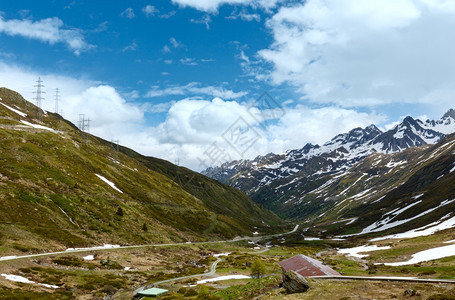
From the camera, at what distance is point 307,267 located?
5475 cm

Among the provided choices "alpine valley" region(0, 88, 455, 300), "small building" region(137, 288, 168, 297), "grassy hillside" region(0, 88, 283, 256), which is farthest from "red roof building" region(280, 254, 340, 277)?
"grassy hillside" region(0, 88, 283, 256)

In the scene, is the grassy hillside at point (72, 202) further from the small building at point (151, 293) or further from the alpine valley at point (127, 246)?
the small building at point (151, 293)

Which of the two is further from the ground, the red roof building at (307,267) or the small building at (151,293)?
the red roof building at (307,267)

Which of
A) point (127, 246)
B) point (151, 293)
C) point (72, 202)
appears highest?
point (72, 202)

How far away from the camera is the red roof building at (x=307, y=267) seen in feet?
170

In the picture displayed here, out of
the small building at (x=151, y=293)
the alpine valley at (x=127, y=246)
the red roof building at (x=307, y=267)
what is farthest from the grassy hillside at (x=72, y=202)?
the red roof building at (x=307, y=267)

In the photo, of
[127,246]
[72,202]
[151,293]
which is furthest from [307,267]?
[72,202]

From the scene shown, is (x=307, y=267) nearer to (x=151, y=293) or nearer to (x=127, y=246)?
(x=151, y=293)

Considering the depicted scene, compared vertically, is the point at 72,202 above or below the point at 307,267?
above

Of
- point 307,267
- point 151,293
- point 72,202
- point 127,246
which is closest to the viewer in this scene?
point 151,293

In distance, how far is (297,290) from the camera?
36.5 metres

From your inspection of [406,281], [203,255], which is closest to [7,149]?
[203,255]

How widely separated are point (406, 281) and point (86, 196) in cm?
11059

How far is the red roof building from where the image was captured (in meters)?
51.7
